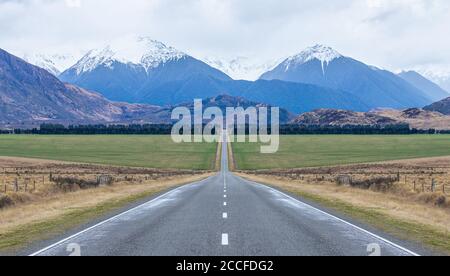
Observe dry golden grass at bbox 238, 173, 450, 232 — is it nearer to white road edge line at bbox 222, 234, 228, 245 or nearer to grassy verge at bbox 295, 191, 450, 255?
grassy verge at bbox 295, 191, 450, 255

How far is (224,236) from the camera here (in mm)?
18312

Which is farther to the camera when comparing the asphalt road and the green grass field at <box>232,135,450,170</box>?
the green grass field at <box>232,135,450,170</box>

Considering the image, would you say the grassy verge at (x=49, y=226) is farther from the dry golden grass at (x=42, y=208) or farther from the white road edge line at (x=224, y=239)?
the white road edge line at (x=224, y=239)

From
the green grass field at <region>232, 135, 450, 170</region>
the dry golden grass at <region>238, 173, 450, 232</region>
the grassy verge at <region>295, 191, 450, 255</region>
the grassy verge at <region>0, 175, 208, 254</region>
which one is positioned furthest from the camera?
the green grass field at <region>232, 135, 450, 170</region>

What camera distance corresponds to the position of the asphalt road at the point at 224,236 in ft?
51.4

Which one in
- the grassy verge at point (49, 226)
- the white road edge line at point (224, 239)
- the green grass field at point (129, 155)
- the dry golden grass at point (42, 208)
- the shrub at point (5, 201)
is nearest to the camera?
the white road edge line at point (224, 239)

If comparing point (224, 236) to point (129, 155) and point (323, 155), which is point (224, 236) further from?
point (323, 155)

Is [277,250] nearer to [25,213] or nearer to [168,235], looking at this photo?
[168,235]

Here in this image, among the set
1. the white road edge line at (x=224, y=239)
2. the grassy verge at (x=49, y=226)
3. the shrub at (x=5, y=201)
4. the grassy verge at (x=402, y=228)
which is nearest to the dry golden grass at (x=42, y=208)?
the grassy verge at (x=49, y=226)

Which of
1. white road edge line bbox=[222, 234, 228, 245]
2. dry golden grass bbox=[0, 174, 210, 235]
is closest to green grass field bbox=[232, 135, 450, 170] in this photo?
dry golden grass bbox=[0, 174, 210, 235]

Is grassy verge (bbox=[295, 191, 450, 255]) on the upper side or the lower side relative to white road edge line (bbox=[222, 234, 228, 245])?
lower

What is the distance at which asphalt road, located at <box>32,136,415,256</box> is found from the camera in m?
15.7

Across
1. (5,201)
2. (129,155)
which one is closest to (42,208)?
(5,201)
